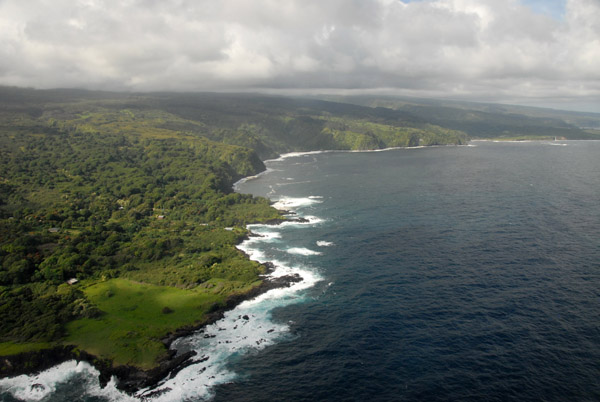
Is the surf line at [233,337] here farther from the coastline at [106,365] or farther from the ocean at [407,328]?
the coastline at [106,365]

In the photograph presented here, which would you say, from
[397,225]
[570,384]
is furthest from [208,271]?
[570,384]

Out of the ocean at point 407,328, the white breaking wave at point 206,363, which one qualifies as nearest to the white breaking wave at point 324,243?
the ocean at point 407,328

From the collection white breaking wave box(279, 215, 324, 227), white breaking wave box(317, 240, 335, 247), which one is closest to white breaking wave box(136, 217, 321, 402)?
white breaking wave box(317, 240, 335, 247)

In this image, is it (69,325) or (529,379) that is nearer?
(529,379)

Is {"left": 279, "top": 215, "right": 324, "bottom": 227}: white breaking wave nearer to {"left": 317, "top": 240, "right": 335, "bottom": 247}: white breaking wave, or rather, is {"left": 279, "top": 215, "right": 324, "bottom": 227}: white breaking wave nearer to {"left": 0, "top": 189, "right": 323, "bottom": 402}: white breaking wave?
{"left": 317, "top": 240, "right": 335, "bottom": 247}: white breaking wave

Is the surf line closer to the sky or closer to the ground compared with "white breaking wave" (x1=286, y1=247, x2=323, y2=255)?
closer to the ground

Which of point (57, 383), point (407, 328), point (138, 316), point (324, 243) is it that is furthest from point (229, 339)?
point (324, 243)

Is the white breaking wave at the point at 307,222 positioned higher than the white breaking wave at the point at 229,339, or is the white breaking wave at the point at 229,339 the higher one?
the white breaking wave at the point at 307,222

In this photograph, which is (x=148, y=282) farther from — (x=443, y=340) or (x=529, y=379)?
(x=529, y=379)

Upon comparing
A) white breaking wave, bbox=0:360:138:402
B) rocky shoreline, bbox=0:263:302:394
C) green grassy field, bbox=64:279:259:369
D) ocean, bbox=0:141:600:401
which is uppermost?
ocean, bbox=0:141:600:401

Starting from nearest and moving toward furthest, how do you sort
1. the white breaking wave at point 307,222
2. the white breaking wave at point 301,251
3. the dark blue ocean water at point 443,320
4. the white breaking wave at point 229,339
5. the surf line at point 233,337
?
1. the dark blue ocean water at point 443,320
2. the white breaking wave at point 229,339
3. the surf line at point 233,337
4. the white breaking wave at point 301,251
5. the white breaking wave at point 307,222

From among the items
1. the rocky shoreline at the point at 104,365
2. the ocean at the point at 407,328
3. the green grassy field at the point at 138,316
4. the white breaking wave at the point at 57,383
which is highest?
the ocean at the point at 407,328
